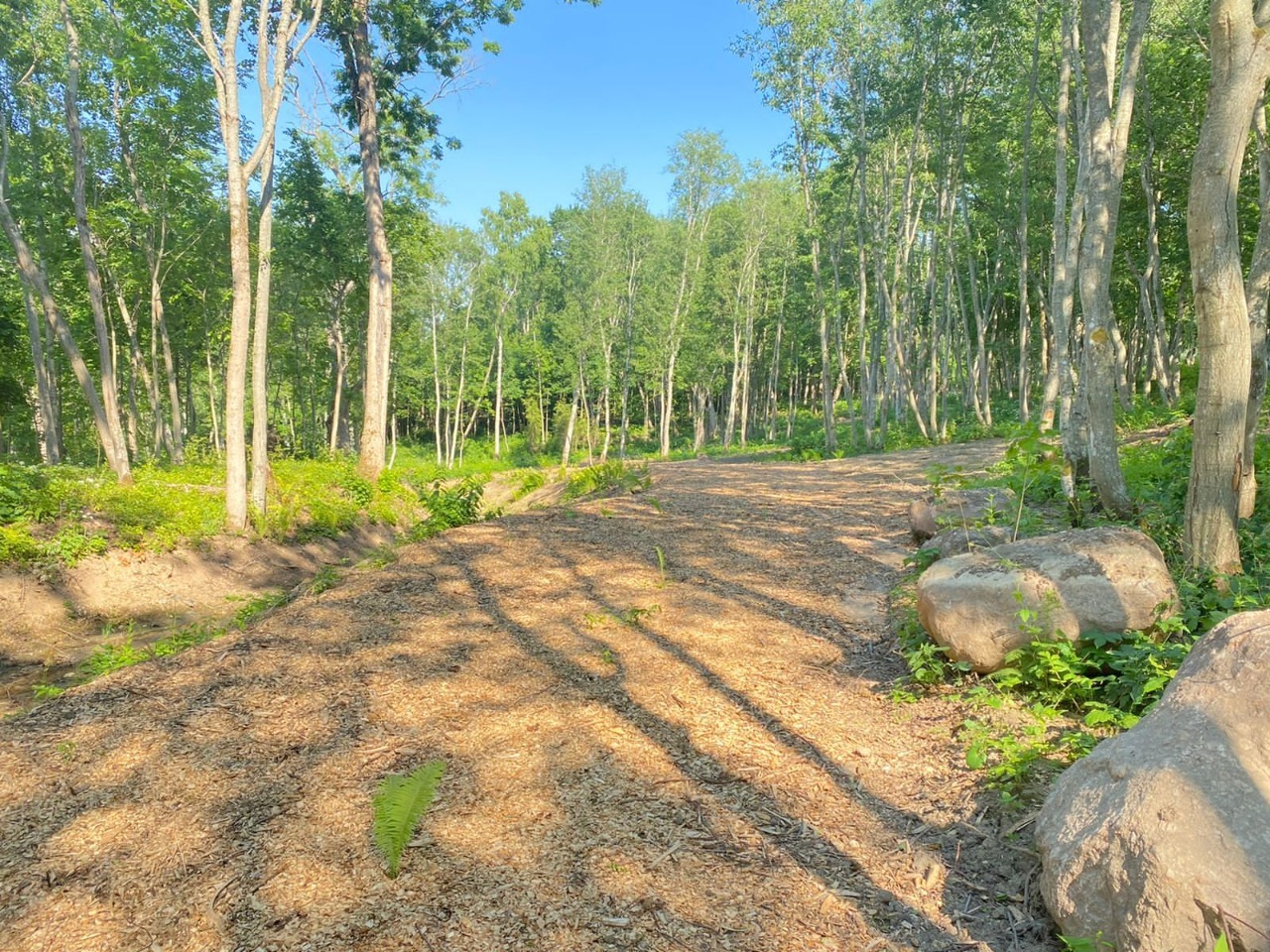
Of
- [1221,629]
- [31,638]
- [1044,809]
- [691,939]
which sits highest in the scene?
[1221,629]

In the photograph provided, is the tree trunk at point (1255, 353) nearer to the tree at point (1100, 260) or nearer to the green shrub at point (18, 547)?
the tree at point (1100, 260)

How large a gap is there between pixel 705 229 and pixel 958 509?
2556 centimetres

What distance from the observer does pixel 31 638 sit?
25.3 feet

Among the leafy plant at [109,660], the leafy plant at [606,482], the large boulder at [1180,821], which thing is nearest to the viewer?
the large boulder at [1180,821]

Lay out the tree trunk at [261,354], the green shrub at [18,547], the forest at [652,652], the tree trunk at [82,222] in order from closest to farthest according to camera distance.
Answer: the forest at [652,652] < the green shrub at [18,547] < the tree trunk at [261,354] < the tree trunk at [82,222]

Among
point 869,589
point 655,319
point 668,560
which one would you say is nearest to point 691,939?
point 869,589

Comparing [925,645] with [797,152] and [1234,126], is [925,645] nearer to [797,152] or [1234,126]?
[1234,126]

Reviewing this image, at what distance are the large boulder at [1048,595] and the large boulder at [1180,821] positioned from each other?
49.7 inches

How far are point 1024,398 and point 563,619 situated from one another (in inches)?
776

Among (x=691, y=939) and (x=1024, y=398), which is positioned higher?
(x=1024, y=398)

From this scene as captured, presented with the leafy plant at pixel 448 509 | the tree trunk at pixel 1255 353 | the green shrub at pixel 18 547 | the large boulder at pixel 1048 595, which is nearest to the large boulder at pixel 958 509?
the tree trunk at pixel 1255 353

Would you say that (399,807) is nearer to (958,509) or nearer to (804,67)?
(958,509)

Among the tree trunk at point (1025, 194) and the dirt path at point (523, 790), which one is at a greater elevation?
the tree trunk at point (1025, 194)

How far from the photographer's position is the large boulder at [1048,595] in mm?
3992
